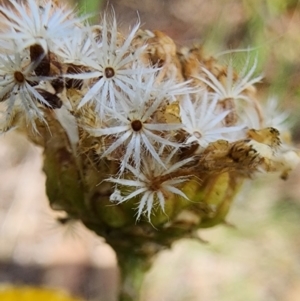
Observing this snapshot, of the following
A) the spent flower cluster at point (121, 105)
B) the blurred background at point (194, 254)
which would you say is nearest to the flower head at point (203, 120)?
the spent flower cluster at point (121, 105)

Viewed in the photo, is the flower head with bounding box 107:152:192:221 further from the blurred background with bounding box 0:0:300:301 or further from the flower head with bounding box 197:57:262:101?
the blurred background with bounding box 0:0:300:301

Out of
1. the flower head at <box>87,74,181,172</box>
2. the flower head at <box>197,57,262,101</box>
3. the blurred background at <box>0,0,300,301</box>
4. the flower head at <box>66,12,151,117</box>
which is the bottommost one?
the blurred background at <box>0,0,300,301</box>

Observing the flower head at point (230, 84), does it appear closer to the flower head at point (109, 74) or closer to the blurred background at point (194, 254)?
the flower head at point (109, 74)

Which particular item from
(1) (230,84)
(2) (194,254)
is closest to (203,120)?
(1) (230,84)

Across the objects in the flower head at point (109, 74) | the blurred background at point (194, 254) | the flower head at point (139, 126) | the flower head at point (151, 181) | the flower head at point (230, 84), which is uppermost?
the flower head at point (230, 84)

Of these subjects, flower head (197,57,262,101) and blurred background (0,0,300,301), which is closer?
flower head (197,57,262,101)

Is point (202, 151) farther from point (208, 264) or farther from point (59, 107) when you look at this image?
point (208, 264)

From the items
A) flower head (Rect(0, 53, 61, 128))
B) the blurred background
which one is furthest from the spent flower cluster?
the blurred background

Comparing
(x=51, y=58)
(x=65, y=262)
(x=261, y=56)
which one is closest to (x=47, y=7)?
(x=51, y=58)
